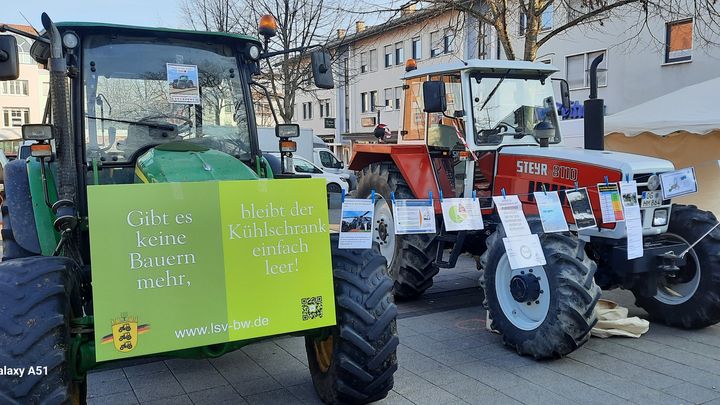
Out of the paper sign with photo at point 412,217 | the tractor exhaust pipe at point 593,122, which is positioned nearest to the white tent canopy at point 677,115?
the tractor exhaust pipe at point 593,122

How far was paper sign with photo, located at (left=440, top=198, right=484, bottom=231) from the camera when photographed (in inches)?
189

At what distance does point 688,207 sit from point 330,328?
4059 mm

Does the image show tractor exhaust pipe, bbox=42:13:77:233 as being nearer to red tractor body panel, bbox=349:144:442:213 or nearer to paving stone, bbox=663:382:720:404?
red tractor body panel, bbox=349:144:442:213

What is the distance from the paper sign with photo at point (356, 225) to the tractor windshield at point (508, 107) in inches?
99.2

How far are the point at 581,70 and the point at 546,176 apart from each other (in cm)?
1702

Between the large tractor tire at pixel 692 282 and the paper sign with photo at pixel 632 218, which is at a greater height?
the paper sign with photo at pixel 632 218

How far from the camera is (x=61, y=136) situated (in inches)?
142

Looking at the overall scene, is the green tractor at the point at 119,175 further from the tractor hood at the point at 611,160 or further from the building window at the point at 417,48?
the building window at the point at 417,48

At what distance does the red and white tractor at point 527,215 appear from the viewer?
470cm

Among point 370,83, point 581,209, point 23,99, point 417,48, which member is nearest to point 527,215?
point 581,209

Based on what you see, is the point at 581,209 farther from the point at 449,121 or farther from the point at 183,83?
the point at 183,83

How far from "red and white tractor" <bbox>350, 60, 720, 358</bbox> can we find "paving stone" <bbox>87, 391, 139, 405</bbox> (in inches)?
116

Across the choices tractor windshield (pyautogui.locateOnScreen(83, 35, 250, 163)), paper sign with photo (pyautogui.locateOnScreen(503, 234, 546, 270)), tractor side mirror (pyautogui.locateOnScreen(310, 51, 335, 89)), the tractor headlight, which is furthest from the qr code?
the tractor headlight

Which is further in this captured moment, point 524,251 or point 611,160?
point 611,160
